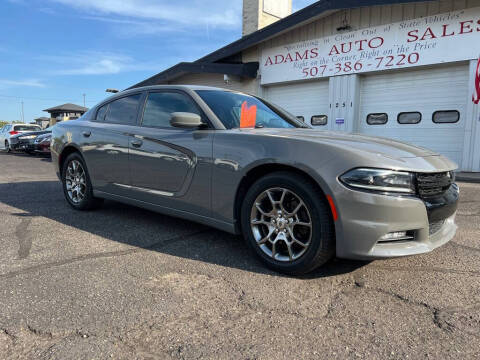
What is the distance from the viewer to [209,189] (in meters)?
3.22

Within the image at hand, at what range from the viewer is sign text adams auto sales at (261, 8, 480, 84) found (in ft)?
30.1

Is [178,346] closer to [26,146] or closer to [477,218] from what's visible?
[477,218]

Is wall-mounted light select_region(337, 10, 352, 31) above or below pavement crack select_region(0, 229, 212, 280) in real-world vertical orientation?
above

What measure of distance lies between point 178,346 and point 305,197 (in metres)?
1.30

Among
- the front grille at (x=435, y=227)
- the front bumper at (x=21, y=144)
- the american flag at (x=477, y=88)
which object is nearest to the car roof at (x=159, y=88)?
the front grille at (x=435, y=227)

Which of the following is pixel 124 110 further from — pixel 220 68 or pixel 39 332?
pixel 220 68

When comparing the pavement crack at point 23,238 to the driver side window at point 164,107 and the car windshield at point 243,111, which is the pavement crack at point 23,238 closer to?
the driver side window at point 164,107

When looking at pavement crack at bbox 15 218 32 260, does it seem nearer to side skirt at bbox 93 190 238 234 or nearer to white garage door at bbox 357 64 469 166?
side skirt at bbox 93 190 238 234

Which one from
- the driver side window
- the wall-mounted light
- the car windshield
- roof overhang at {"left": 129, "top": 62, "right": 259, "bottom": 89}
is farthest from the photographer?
roof overhang at {"left": 129, "top": 62, "right": 259, "bottom": 89}

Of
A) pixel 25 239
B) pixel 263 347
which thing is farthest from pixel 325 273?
pixel 25 239

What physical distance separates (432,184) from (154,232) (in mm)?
2633

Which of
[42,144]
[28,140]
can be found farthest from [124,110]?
[28,140]

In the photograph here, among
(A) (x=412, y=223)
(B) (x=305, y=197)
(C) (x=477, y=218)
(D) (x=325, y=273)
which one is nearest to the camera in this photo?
(A) (x=412, y=223)

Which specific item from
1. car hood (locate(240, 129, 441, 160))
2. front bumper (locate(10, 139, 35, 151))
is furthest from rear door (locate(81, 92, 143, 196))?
front bumper (locate(10, 139, 35, 151))
